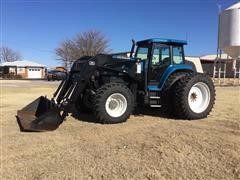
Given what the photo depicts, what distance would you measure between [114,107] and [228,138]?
3.16 meters

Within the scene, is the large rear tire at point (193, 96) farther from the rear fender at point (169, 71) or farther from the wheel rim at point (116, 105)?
the wheel rim at point (116, 105)

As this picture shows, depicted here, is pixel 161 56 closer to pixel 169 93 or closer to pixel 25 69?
pixel 169 93


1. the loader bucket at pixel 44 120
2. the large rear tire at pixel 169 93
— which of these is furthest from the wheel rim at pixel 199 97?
the loader bucket at pixel 44 120

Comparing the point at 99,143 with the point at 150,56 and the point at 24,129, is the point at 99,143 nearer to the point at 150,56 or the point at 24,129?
the point at 24,129

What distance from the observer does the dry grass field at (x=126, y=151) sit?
604 cm

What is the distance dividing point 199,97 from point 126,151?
4.30m

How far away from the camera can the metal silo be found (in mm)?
25125

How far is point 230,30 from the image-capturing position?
2545 cm

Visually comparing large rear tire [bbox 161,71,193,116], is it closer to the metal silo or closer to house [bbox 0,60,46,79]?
the metal silo

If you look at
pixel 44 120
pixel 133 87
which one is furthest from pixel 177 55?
pixel 44 120

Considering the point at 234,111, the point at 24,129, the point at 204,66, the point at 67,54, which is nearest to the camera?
the point at 24,129

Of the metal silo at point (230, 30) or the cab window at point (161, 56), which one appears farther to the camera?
the metal silo at point (230, 30)

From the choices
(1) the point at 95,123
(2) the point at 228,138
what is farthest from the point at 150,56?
(2) the point at 228,138

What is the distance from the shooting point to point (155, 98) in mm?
10383
